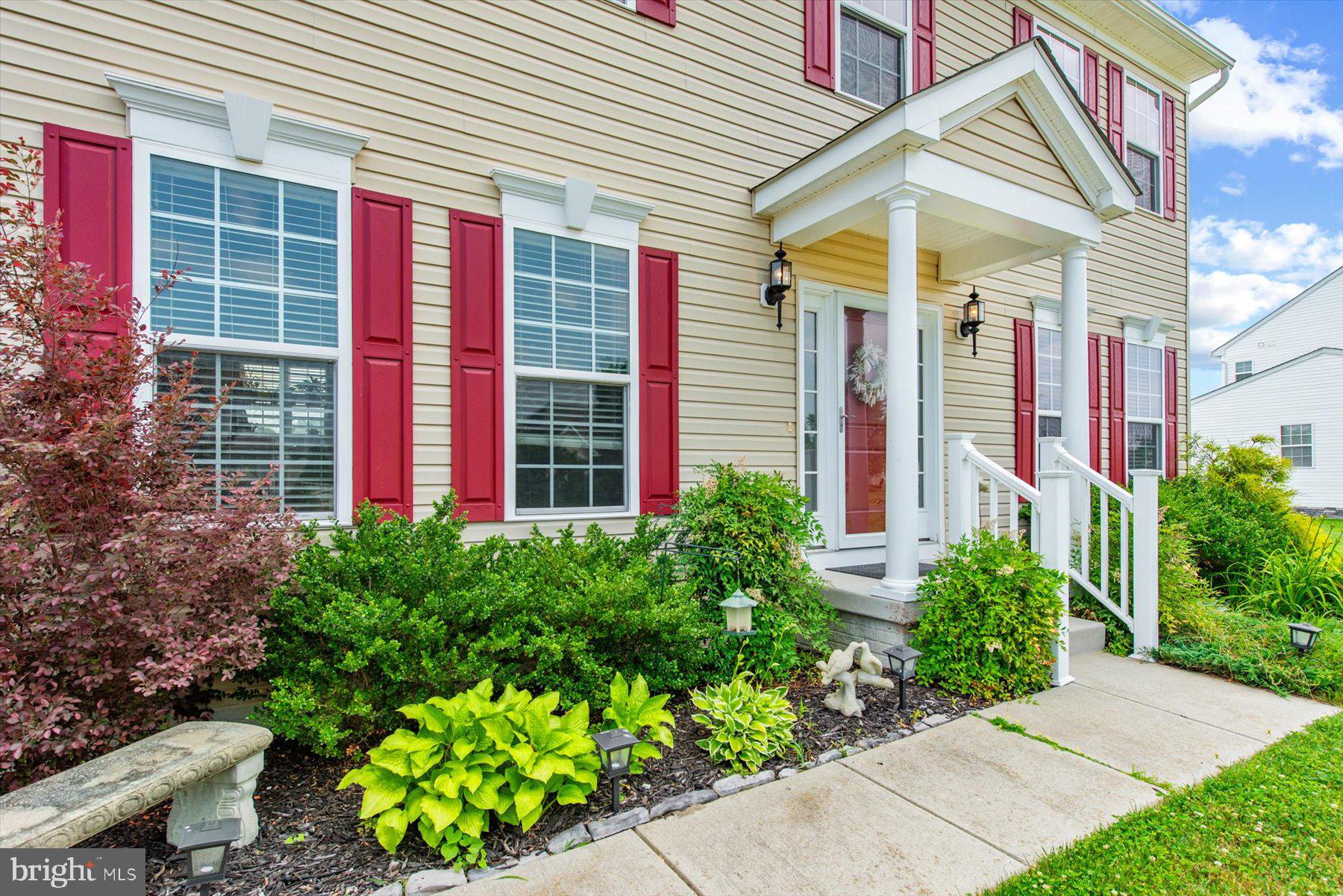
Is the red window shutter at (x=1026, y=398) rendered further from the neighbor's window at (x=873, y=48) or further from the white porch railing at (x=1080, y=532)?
the neighbor's window at (x=873, y=48)

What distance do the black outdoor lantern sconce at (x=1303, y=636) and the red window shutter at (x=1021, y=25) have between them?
5295 mm

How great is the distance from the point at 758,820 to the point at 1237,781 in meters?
1.91

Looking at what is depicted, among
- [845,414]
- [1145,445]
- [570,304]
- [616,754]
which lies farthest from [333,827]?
[1145,445]

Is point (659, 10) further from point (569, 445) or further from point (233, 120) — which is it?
point (569, 445)

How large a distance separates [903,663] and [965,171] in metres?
2.94

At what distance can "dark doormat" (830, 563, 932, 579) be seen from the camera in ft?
15.0

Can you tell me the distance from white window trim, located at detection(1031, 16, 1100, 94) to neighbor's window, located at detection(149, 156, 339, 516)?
6588 millimetres

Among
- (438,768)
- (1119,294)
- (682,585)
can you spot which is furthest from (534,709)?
(1119,294)

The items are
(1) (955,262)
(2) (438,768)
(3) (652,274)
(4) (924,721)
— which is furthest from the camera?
(1) (955,262)

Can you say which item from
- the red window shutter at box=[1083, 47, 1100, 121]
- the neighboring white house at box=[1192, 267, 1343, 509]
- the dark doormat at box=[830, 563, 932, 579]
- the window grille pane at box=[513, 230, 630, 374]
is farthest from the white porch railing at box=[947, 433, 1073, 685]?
the neighboring white house at box=[1192, 267, 1343, 509]

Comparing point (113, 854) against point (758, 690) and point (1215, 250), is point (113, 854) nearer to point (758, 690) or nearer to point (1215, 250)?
point (758, 690)

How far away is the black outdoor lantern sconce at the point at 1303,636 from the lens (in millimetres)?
3818

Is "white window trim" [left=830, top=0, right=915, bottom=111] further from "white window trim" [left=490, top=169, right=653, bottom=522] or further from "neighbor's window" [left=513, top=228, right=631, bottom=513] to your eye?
Result: "neighbor's window" [left=513, top=228, right=631, bottom=513]

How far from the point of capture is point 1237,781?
258 centimetres
